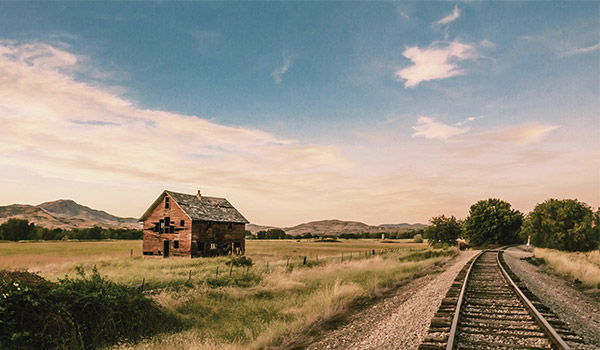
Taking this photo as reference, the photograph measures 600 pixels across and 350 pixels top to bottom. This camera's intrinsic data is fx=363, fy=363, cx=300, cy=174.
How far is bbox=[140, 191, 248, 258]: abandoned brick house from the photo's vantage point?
3716 cm

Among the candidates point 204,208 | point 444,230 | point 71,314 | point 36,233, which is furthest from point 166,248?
point 36,233

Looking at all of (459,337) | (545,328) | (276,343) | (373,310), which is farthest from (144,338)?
(545,328)

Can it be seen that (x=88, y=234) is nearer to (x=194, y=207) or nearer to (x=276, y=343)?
(x=194, y=207)

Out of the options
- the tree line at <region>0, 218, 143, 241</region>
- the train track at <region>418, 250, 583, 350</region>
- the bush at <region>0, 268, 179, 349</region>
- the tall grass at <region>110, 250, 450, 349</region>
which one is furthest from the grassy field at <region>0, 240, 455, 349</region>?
the tree line at <region>0, 218, 143, 241</region>

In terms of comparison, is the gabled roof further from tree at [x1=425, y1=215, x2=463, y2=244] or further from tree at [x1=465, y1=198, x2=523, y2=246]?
tree at [x1=465, y1=198, x2=523, y2=246]

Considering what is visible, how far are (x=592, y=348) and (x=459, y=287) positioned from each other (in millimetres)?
6365

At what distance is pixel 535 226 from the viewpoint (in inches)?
2152

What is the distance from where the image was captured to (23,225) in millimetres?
93062

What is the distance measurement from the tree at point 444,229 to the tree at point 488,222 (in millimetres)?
14264

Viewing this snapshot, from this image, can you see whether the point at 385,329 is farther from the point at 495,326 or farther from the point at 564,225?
the point at 564,225

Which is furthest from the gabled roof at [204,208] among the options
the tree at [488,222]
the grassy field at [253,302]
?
the tree at [488,222]

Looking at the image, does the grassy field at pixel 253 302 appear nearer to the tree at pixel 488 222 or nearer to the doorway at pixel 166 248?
the doorway at pixel 166 248

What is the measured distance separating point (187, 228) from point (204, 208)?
171 inches

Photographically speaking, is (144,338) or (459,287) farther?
(459,287)
